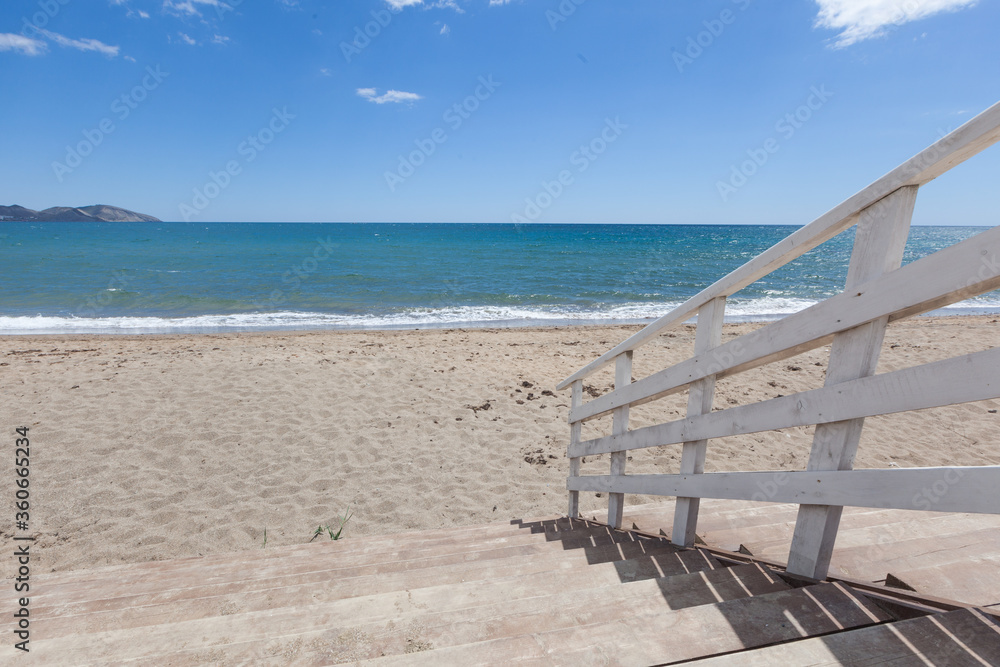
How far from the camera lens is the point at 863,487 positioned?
1.46m

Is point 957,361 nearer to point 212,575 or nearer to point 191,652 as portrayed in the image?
point 191,652

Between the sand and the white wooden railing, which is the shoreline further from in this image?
the white wooden railing

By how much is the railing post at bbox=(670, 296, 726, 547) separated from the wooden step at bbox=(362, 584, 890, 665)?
2.21 ft

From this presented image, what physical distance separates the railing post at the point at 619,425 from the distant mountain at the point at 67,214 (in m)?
232

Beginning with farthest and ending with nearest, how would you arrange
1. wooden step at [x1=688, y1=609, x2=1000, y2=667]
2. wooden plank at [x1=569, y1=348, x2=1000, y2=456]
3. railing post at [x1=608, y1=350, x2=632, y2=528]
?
1. railing post at [x1=608, y1=350, x2=632, y2=528]
2. wooden step at [x1=688, y1=609, x2=1000, y2=667]
3. wooden plank at [x1=569, y1=348, x2=1000, y2=456]

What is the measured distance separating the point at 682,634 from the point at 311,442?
18.0ft

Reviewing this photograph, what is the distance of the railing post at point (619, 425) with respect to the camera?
2791 millimetres

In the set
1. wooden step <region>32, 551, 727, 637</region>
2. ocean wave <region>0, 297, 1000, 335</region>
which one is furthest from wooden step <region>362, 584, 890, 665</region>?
ocean wave <region>0, 297, 1000, 335</region>

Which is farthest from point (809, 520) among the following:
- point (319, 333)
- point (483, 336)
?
point (319, 333)

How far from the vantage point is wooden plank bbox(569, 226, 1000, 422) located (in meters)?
Result: 1.14

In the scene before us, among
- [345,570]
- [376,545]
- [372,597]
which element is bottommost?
[376,545]

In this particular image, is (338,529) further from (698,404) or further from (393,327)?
(393,327)

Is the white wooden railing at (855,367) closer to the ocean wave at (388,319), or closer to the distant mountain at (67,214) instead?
the ocean wave at (388,319)

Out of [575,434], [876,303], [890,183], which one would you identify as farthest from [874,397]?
[575,434]
